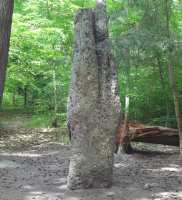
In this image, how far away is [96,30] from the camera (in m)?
8.30

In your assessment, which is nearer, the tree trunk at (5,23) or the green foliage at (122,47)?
the tree trunk at (5,23)

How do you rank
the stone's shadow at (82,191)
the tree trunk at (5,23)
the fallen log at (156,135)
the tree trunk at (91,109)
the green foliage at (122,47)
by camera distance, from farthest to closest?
the fallen log at (156,135)
the green foliage at (122,47)
the tree trunk at (5,23)
the tree trunk at (91,109)
the stone's shadow at (82,191)

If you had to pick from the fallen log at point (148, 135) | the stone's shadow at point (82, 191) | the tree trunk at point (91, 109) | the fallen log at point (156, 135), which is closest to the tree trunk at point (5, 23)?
the tree trunk at point (91, 109)

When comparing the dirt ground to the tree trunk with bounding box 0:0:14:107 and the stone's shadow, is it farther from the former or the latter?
the tree trunk with bounding box 0:0:14:107

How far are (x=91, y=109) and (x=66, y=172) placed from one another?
2.29 m

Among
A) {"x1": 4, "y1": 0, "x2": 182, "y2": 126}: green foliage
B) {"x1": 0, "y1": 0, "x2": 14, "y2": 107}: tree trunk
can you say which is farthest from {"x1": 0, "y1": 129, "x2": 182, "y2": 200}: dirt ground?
{"x1": 0, "y1": 0, "x2": 14, "y2": 107}: tree trunk

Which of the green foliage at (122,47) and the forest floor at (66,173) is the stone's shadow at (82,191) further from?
the green foliage at (122,47)

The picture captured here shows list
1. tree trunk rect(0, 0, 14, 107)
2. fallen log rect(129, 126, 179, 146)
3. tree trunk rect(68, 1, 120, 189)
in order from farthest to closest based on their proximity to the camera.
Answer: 1. fallen log rect(129, 126, 179, 146)
2. tree trunk rect(0, 0, 14, 107)
3. tree trunk rect(68, 1, 120, 189)

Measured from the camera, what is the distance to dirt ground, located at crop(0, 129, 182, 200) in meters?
7.66

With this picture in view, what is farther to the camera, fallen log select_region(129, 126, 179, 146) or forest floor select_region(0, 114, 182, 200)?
fallen log select_region(129, 126, 179, 146)

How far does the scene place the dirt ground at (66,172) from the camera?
302 inches

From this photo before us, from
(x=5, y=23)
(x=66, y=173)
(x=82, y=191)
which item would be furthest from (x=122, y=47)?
(x=82, y=191)

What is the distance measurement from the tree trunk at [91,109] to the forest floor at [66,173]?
15.6 inches

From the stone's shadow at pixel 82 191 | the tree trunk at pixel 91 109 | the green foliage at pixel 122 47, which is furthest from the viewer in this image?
the green foliage at pixel 122 47
